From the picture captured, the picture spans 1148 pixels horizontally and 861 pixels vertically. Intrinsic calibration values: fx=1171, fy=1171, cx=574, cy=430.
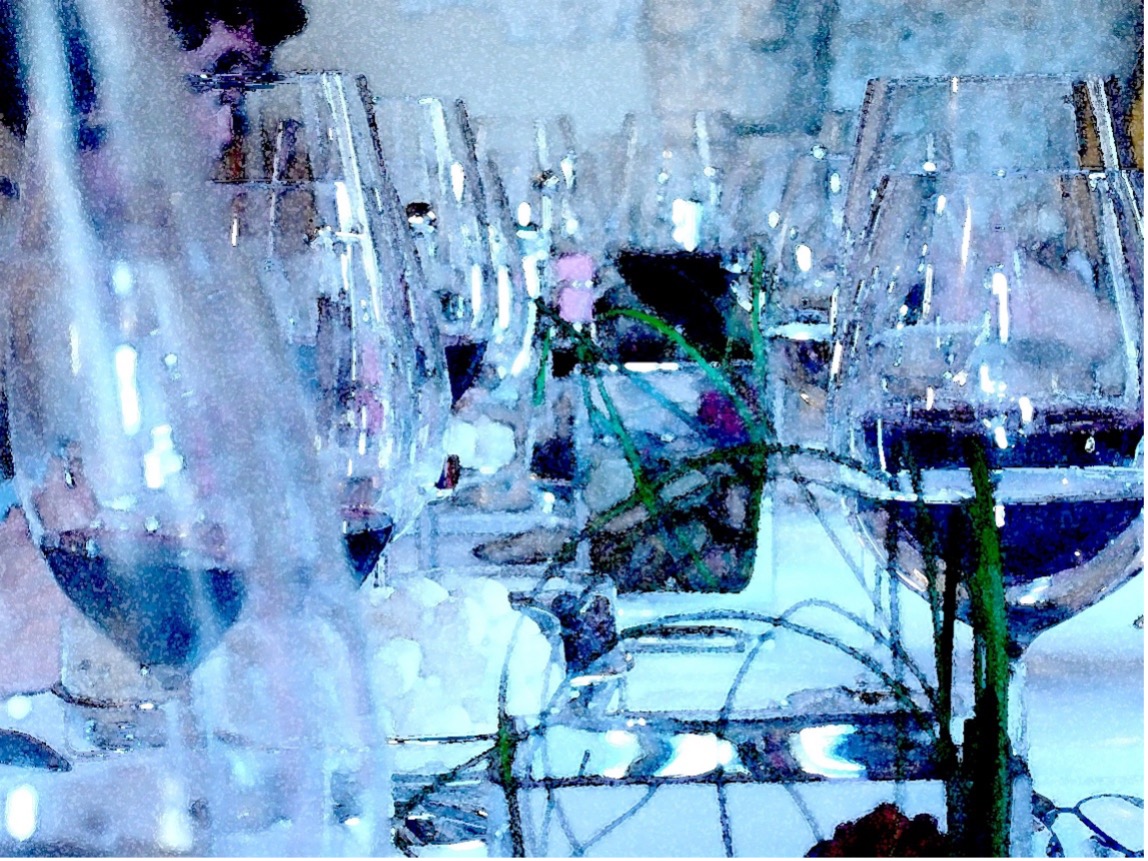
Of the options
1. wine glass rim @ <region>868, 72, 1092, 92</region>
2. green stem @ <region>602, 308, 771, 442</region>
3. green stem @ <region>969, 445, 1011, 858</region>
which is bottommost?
green stem @ <region>969, 445, 1011, 858</region>

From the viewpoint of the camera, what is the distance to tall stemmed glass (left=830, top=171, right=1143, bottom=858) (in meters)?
0.35

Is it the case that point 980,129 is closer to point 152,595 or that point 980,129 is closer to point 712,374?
point 712,374

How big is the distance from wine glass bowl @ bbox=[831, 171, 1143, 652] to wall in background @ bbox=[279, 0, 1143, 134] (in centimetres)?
8

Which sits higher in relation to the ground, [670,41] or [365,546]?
[670,41]

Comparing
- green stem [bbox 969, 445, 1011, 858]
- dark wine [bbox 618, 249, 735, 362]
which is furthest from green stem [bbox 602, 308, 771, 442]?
green stem [bbox 969, 445, 1011, 858]

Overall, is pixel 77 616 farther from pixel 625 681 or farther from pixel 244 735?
pixel 625 681

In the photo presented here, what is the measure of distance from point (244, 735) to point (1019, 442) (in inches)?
10.3

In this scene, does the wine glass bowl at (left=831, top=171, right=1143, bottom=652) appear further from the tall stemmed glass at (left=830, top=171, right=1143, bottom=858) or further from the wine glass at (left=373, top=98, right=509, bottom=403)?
the wine glass at (left=373, top=98, right=509, bottom=403)

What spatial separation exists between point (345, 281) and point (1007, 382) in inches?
8.5

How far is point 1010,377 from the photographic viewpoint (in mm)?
367

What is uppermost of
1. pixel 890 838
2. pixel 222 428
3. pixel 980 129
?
pixel 980 129

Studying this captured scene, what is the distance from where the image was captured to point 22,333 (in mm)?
373

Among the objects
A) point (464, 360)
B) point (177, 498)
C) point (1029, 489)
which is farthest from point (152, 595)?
point (1029, 489)

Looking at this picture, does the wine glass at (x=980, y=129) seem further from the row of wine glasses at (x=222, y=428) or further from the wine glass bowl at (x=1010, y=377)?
the row of wine glasses at (x=222, y=428)
